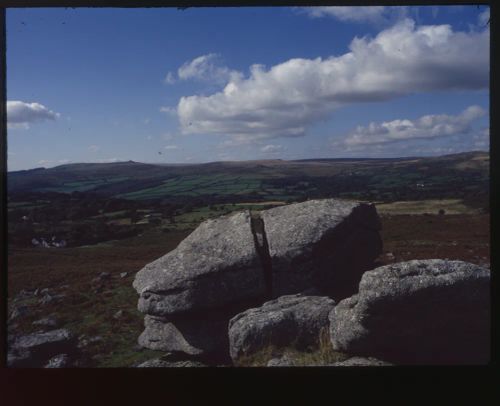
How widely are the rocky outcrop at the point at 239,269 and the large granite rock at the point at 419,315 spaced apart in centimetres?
170

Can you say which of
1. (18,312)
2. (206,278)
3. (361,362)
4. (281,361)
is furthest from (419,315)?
(18,312)

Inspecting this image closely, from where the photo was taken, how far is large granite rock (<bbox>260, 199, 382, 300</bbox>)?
1159 cm

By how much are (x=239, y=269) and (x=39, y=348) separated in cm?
631

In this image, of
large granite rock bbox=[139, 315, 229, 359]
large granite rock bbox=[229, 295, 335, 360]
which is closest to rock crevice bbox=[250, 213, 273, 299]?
large granite rock bbox=[229, 295, 335, 360]

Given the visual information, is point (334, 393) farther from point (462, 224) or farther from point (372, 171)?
point (462, 224)

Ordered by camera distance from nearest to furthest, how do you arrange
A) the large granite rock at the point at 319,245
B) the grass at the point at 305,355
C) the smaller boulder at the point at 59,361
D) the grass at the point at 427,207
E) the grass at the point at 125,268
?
1. the grass at the point at 305,355
2. the large granite rock at the point at 319,245
3. the smaller boulder at the point at 59,361
4. the grass at the point at 125,268
5. the grass at the point at 427,207

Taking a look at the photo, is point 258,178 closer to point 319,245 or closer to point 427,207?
point 427,207

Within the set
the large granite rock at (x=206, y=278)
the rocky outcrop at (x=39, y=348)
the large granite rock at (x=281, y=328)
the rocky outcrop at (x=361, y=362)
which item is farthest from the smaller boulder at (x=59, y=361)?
the rocky outcrop at (x=361, y=362)

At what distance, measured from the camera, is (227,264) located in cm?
1141

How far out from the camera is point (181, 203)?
2223 cm

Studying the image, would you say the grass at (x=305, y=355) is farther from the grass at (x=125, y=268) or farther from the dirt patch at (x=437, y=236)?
the dirt patch at (x=437, y=236)

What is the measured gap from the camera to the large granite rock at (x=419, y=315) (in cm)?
980

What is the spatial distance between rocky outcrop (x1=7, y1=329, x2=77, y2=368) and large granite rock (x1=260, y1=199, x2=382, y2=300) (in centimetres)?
647

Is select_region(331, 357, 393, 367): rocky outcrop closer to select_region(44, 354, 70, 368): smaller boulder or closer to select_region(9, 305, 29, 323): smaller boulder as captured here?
select_region(44, 354, 70, 368): smaller boulder
